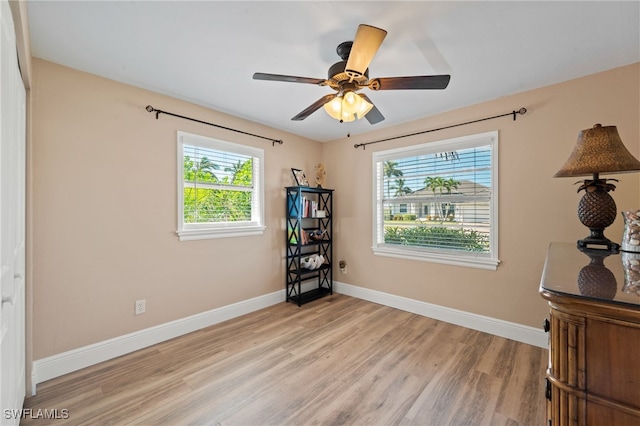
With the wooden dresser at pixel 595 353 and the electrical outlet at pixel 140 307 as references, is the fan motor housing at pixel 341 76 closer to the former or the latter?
the wooden dresser at pixel 595 353

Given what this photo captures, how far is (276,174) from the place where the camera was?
3701 mm

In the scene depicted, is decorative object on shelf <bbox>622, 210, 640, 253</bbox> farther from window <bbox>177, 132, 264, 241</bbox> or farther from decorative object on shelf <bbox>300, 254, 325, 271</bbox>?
window <bbox>177, 132, 264, 241</bbox>

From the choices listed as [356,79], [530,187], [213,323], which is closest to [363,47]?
[356,79]

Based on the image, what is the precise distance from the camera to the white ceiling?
157cm

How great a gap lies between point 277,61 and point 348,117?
2.26ft

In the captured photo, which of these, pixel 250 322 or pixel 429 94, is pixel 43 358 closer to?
pixel 250 322

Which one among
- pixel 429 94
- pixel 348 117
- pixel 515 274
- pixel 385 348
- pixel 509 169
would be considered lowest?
pixel 385 348

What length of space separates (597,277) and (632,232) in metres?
0.91

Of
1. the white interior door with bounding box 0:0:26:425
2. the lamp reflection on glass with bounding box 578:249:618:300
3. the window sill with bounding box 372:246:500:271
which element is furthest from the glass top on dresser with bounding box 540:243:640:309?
the white interior door with bounding box 0:0:26:425

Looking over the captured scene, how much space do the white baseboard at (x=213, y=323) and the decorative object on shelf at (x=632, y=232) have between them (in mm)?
1435

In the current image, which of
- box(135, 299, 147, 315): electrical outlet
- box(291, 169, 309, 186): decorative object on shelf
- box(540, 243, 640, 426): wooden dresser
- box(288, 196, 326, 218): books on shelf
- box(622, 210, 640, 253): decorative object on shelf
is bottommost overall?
box(135, 299, 147, 315): electrical outlet

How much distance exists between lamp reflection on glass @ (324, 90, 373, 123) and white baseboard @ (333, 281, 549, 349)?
2.41 metres

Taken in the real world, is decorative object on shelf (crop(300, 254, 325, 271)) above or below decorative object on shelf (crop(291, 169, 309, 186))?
below

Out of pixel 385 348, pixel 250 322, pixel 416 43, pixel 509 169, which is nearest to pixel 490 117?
pixel 509 169
